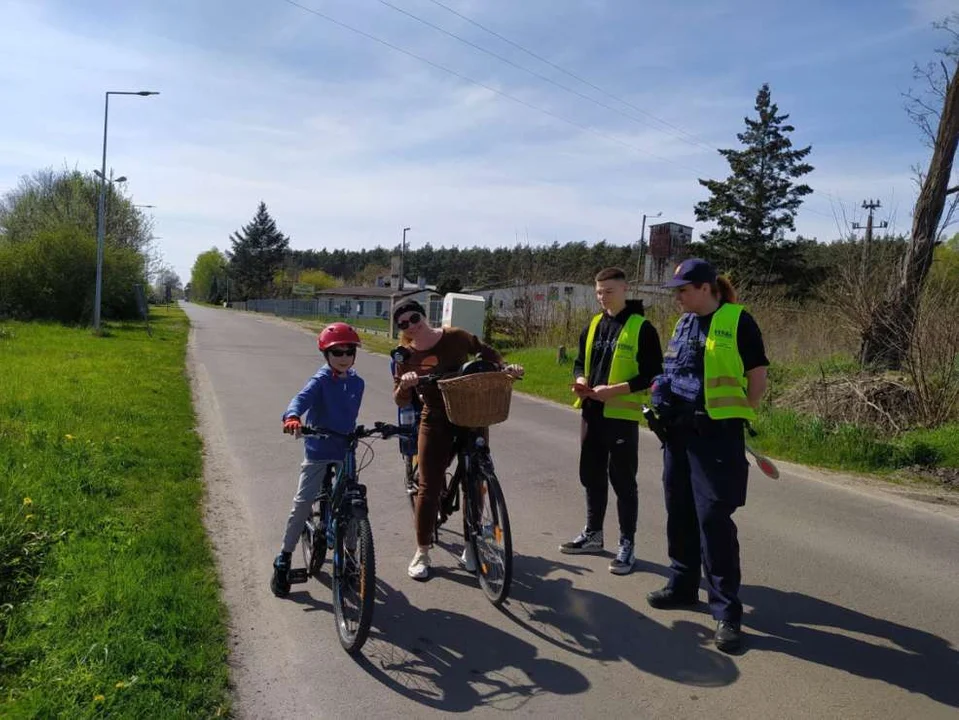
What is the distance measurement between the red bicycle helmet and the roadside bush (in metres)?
31.8

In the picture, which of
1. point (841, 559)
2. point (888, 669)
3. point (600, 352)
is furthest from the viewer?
point (841, 559)

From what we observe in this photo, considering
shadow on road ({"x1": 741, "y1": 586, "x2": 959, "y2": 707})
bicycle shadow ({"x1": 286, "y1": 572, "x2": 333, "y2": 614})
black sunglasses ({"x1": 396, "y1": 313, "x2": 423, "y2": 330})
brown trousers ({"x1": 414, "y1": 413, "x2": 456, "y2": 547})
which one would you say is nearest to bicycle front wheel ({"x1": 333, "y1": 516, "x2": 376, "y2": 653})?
bicycle shadow ({"x1": 286, "y1": 572, "x2": 333, "y2": 614})

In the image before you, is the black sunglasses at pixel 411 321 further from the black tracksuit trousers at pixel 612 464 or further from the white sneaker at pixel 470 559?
the white sneaker at pixel 470 559

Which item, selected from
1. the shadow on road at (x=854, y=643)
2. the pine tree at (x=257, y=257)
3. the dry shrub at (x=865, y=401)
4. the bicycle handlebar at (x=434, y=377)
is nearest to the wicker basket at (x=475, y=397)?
the bicycle handlebar at (x=434, y=377)

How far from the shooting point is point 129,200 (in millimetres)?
47000

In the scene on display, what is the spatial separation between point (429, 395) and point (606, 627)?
70.8 inches

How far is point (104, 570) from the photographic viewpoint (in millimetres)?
4309

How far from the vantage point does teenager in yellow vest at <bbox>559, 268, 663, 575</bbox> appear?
482cm

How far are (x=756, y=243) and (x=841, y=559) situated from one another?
43.8 m

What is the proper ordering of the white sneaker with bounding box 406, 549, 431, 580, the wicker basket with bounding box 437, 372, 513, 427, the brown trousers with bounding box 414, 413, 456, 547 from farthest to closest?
the white sneaker with bounding box 406, 549, 431, 580 < the brown trousers with bounding box 414, 413, 456, 547 < the wicker basket with bounding box 437, 372, 513, 427

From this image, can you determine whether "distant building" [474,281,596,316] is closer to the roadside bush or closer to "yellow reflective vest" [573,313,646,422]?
the roadside bush

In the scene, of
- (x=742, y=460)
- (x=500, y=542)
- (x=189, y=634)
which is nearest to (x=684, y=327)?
(x=742, y=460)

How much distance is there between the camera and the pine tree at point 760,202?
45.0m

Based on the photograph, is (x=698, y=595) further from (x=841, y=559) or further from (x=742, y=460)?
(x=841, y=559)
